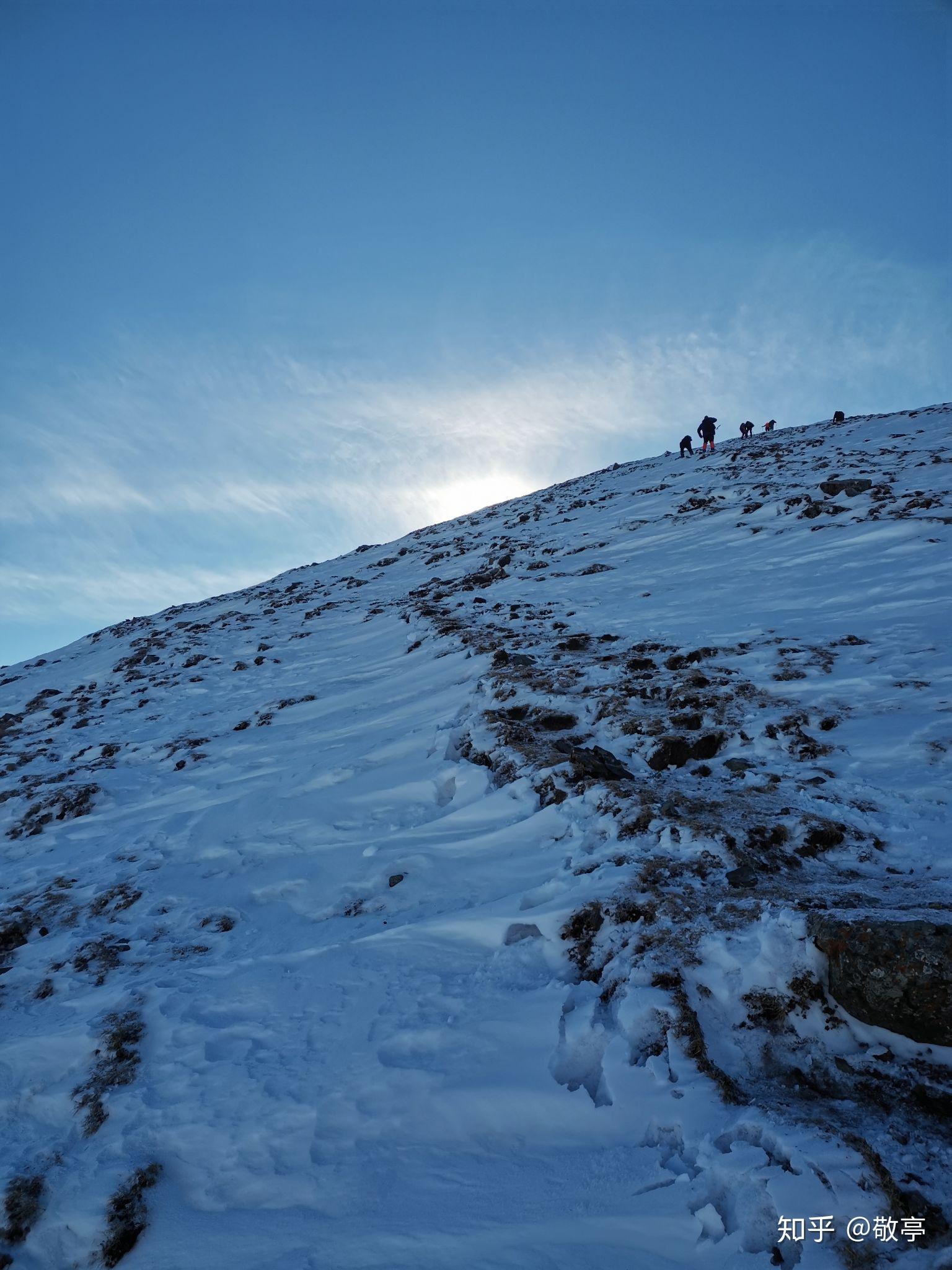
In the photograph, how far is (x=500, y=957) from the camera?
3.66 meters

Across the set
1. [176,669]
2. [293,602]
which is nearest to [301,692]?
[176,669]

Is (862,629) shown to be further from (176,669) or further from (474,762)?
(176,669)

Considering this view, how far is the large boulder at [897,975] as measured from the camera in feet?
8.38

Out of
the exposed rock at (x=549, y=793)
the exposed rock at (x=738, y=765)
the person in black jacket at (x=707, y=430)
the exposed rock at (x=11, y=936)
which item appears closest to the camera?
the exposed rock at (x=11, y=936)

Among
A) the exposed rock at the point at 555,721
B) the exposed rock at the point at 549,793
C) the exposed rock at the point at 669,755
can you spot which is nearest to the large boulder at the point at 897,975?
the exposed rock at the point at 549,793

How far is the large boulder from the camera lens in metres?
2.55

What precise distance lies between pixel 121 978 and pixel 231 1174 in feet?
6.03

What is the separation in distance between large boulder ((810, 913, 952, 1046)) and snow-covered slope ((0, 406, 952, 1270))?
0.12m

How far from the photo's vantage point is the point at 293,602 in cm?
1822

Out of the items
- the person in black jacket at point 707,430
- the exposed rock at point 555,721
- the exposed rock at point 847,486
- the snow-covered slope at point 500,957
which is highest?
the person in black jacket at point 707,430

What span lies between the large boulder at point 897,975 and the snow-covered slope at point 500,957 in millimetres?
125

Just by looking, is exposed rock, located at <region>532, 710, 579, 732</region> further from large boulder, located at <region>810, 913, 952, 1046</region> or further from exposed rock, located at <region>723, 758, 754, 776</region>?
large boulder, located at <region>810, 913, 952, 1046</region>

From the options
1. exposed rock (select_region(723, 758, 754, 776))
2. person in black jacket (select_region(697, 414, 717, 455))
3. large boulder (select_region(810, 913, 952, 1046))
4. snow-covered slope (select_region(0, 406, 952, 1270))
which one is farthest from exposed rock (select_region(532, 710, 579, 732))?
person in black jacket (select_region(697, 414, 717, 455))

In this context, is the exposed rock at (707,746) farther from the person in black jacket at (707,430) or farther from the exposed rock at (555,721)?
the person in black jacket at (707,430)
